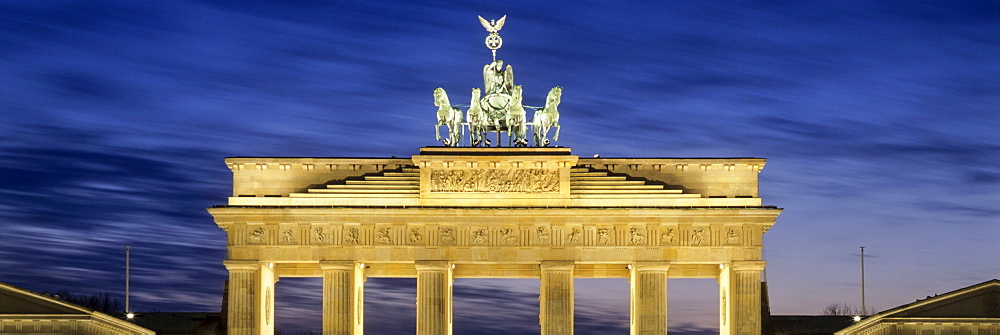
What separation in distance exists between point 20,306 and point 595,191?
80.8 ft

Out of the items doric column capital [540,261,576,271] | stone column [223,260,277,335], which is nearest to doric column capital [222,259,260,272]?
stone column [223,260,277,335]

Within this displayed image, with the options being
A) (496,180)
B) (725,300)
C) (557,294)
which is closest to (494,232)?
(496,180)

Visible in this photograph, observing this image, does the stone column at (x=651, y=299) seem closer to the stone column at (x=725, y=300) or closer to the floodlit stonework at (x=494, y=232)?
the floodlit stonework at (x=494, y=232)

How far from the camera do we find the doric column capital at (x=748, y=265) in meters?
76.9

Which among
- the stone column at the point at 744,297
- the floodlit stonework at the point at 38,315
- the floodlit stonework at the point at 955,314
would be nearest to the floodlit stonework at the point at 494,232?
the stone column at the point at 744,297

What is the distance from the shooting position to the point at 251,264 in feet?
253

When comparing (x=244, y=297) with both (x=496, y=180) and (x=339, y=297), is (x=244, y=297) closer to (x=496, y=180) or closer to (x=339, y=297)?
(x=339, y=297)

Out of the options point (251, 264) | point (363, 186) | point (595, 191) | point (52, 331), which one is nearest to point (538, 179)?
point (595, 191)

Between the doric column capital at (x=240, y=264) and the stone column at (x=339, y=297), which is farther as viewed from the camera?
the stone column at (x=339, y=297)

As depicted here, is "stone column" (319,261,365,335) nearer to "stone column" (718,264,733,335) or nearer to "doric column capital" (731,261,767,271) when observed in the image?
"stone column" (718,264,733,335)

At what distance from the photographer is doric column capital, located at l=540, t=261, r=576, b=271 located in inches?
3044

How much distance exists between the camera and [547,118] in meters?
80.0

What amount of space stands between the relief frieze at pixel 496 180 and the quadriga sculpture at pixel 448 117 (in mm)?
1830

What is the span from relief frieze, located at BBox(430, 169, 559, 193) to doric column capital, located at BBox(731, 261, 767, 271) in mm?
8340
